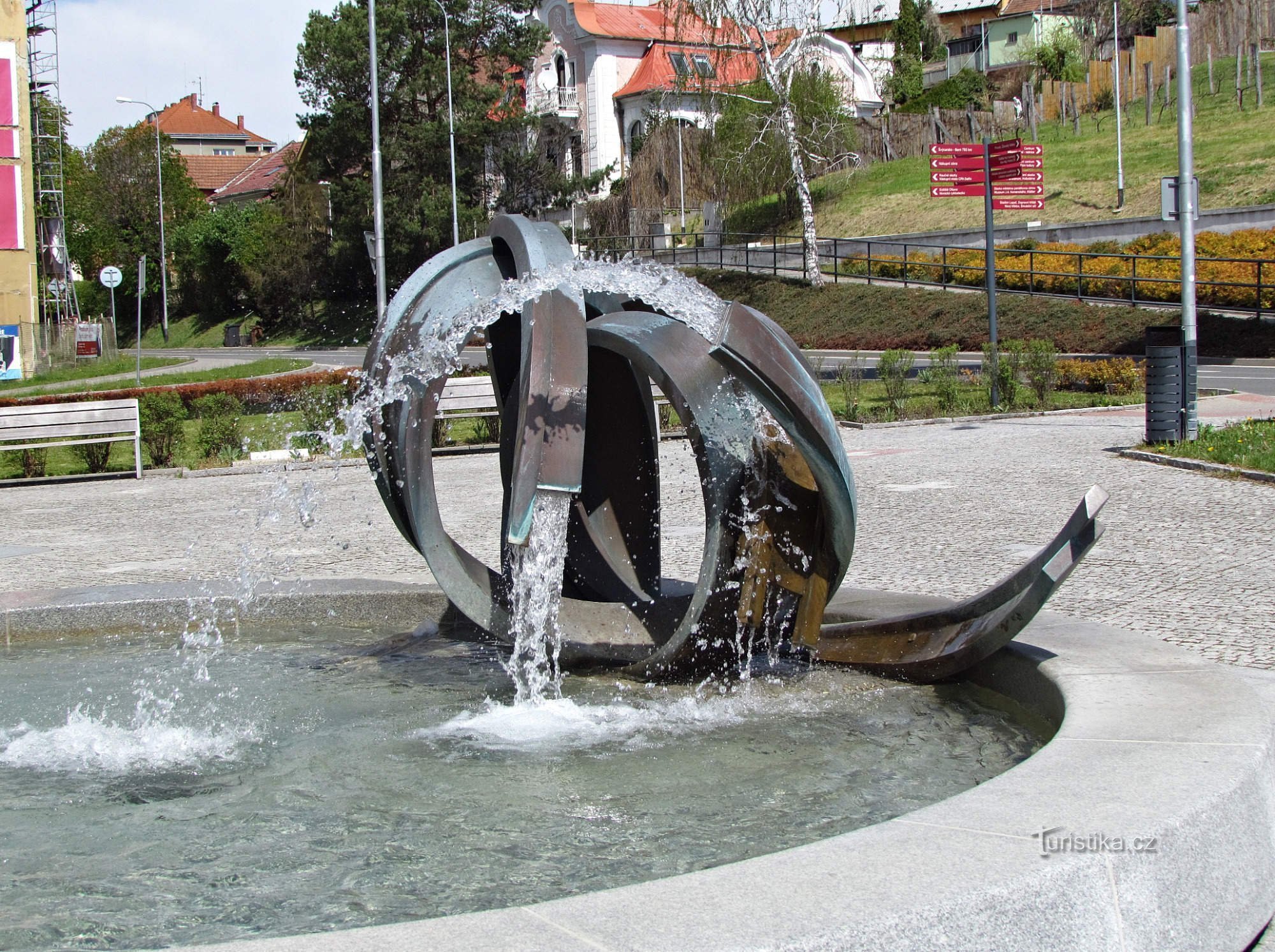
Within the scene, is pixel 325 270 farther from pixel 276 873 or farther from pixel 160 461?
pixel 276 873

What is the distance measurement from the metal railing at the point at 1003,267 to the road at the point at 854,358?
3872mm

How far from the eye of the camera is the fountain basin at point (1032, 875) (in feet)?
9.77

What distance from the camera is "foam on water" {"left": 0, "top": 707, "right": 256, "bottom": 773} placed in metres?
5.67

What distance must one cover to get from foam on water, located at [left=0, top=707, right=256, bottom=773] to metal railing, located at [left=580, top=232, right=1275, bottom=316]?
93.2ft

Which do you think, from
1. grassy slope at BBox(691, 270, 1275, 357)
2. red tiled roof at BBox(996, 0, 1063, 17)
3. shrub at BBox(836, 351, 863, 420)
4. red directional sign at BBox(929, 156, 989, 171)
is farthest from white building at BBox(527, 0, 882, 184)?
shrub at BBox(836, 351, 863, 420)

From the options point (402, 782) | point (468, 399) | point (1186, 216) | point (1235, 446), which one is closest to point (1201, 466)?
point (1235, 446)

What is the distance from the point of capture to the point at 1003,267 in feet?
127

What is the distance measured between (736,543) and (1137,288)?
101 ft

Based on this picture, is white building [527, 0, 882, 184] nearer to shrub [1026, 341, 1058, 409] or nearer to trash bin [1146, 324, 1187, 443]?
shrub [1026, 341, 1058, 409]

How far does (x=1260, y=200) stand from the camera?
35844 mm

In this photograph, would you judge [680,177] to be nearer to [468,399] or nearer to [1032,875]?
[468,399]

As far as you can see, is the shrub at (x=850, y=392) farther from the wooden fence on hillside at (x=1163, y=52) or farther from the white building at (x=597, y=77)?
the white building at (x=597, y=77)

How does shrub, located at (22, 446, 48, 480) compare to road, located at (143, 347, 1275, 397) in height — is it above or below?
below

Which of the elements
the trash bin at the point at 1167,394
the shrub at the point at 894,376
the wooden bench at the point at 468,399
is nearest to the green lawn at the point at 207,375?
the wooden bench at the point at 468,399
